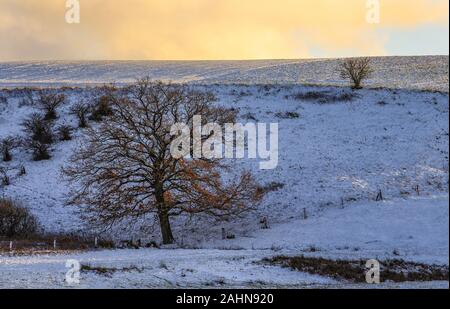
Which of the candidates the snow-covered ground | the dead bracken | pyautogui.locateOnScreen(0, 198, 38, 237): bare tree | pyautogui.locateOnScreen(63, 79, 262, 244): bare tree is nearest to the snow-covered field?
the snow-covered ground

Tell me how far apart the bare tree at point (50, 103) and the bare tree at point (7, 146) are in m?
5.95

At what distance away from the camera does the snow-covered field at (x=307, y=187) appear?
65.2 feet

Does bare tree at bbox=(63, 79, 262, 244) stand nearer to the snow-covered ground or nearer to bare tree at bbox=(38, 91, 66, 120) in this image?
bare tree at bbox=(38, 91, 66, 120)

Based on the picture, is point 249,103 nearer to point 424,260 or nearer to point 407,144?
point 407,144

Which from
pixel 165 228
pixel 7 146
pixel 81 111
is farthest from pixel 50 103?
pixel 165 228

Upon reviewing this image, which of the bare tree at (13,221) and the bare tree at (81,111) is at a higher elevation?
the bare tree at (81,111)

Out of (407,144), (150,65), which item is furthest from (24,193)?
(150,65)

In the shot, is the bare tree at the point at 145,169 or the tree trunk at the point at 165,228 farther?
the tree trunk at the point at 165,228

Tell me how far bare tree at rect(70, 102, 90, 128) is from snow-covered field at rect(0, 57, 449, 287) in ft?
3.48

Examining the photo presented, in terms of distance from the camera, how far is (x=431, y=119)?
5144 centimetres

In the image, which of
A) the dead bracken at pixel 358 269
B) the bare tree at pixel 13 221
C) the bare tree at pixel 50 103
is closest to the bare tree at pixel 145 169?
the bare tree at pixel 13 221

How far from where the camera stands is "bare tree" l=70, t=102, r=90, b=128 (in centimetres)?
5375

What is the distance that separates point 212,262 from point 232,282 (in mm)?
3394

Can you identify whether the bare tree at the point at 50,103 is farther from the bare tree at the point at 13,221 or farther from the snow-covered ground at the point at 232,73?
the bare tree at the point at 13,221
